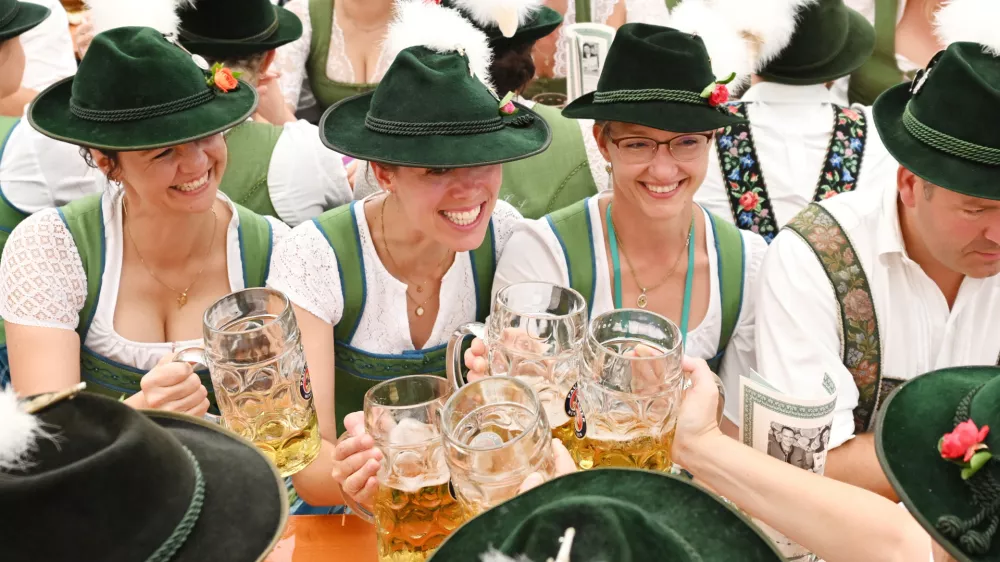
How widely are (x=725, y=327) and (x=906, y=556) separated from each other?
799 millimetres

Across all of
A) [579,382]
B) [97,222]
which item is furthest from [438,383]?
[97,222]

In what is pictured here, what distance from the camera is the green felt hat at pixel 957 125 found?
1.44 meters

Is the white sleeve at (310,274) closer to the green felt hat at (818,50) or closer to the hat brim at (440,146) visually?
the hat brim at (440,146)

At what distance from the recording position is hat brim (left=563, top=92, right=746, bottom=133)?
1.77 m

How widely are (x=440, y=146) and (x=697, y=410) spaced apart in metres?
0.72

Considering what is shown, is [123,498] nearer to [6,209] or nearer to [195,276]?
[195,276]

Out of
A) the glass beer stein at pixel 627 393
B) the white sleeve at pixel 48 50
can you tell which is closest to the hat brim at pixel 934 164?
the glass beer stein at pixel 627 393

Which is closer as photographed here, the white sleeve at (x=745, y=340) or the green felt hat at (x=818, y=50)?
the white sleeve at (x=745, y=340)

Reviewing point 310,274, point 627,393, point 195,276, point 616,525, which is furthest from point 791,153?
point 616,525

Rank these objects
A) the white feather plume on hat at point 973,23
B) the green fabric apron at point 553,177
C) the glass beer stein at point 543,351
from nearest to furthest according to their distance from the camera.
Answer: the glass beer stein at point 543,351 < the white feather plume on hat at point 973,23 < the green fabric apron at point 553,177

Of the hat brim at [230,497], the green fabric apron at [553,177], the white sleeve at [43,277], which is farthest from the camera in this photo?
the green fabric apron at [553,177]

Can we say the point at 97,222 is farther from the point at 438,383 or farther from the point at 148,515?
the point at 148,515

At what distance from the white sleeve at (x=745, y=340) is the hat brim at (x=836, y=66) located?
0.83 meters

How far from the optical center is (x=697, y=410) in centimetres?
137
